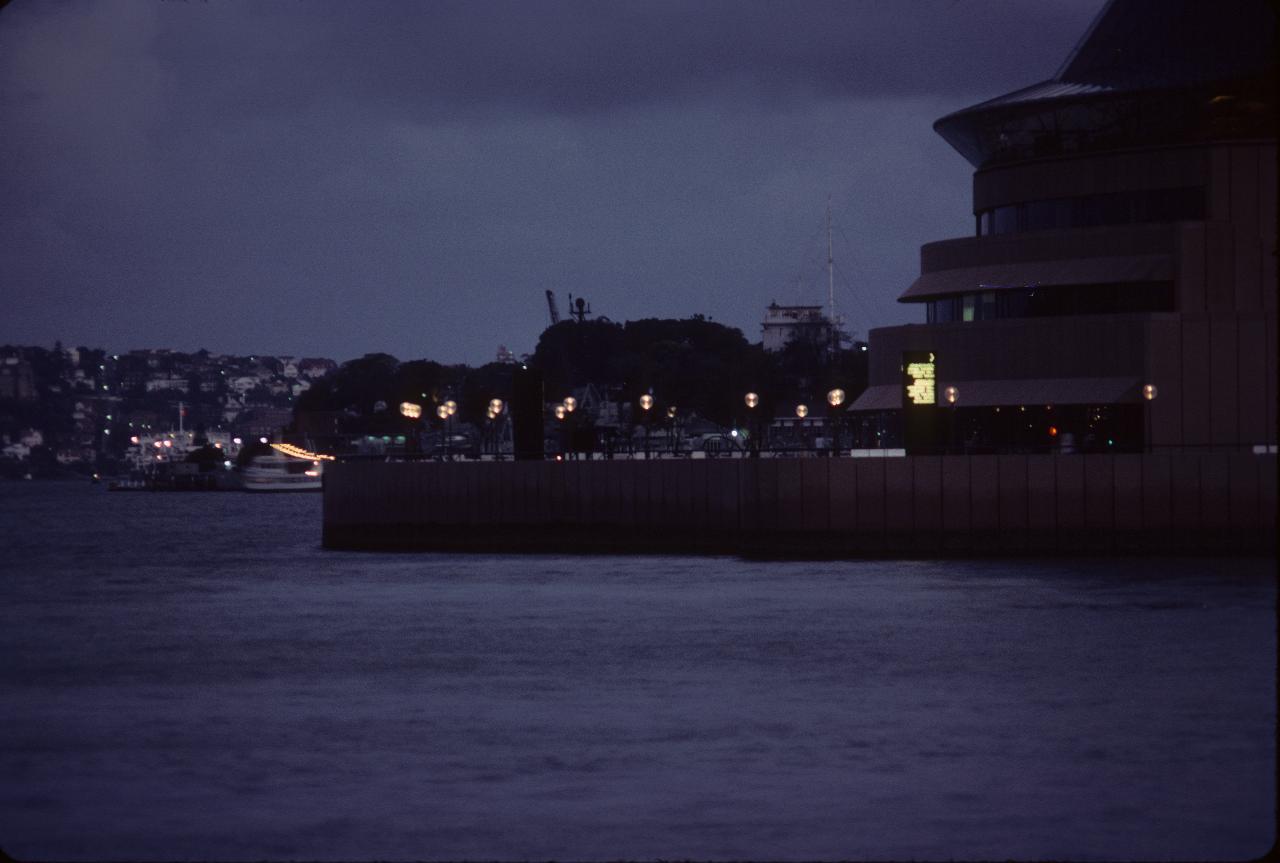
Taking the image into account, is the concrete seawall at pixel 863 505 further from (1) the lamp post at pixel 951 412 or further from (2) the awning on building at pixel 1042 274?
(2) the awning on building at pixel 1042 274

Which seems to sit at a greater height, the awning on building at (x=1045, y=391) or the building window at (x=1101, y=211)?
the building window at (x=1101, y=211)

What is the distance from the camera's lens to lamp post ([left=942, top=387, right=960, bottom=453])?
6706 centimetres

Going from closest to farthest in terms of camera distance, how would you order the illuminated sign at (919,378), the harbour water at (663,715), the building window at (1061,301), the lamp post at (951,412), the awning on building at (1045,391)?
the harbour water at (663,715) → the illuminated sign at (919,378) → the awning on building at (1045,391) → the lamp post at (951,412) → the building window at (1061,301)

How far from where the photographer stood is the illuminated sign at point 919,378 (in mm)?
63062

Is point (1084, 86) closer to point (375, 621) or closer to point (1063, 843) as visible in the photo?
point (375, 621)

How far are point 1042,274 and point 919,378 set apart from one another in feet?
32.8

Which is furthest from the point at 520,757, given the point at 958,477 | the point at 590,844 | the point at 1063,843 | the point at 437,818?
the point at 958,477

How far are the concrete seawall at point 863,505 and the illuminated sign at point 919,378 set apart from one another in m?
5.56

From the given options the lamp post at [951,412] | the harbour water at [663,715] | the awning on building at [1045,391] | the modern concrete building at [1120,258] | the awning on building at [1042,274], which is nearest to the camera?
the harbour water at [663,715]

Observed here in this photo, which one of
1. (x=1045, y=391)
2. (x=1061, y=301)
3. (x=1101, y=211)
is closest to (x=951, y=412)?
(x=1045, y=391)

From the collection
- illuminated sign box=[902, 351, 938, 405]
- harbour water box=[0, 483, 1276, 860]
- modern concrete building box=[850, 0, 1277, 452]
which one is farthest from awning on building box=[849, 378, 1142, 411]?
harbour water box=[0, 483, 1276, 860]

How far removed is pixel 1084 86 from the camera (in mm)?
74625

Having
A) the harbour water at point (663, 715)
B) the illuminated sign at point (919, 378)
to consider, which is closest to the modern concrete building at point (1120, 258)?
the illuminated sign at point (919, 378)

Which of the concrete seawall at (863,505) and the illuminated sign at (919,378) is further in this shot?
the illuminated sign at (919,378)
